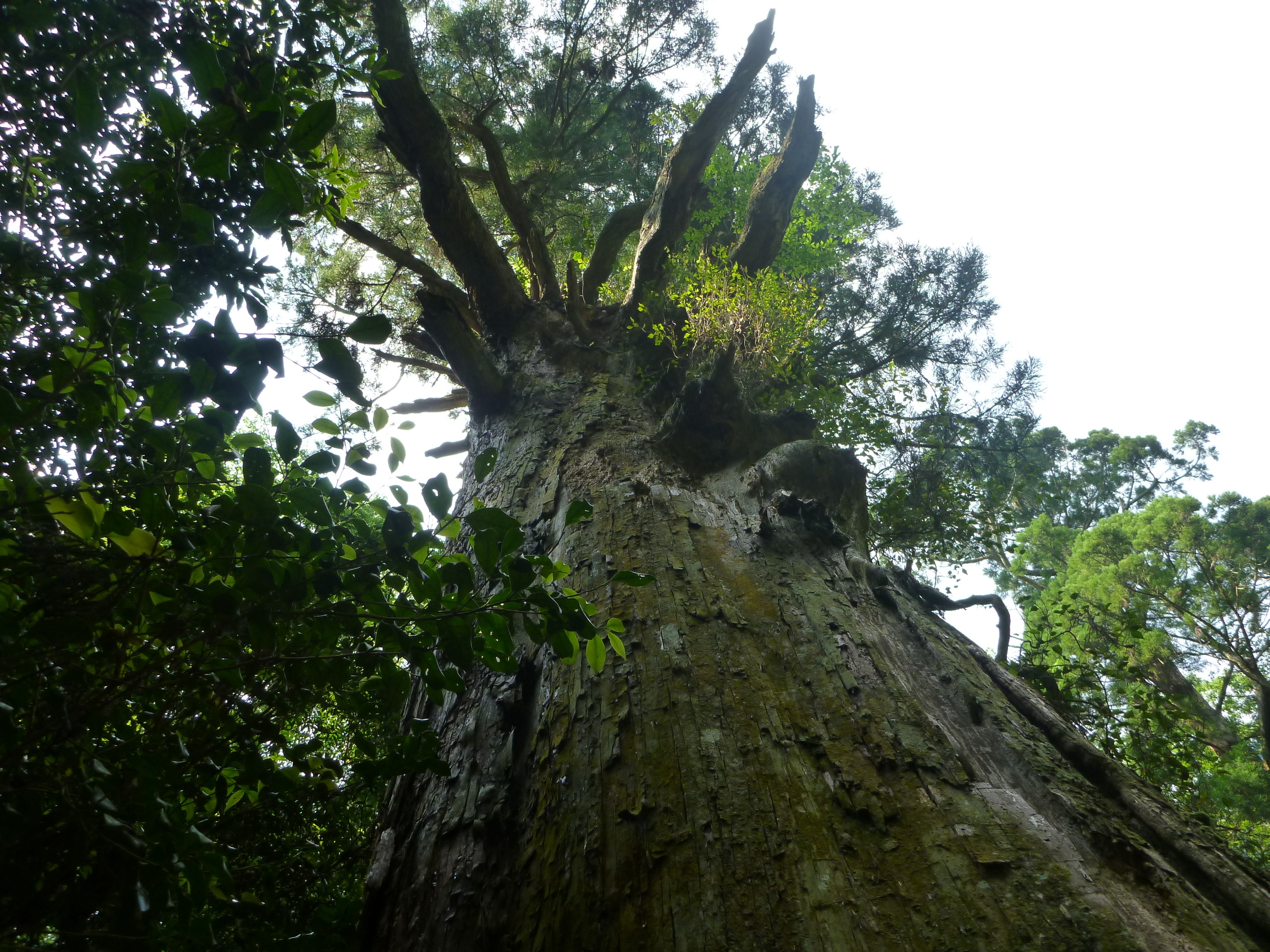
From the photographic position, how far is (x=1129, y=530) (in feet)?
44.2

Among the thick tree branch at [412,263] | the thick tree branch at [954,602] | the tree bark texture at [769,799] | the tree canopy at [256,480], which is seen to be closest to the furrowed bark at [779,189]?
the tree canopy at [256,480]

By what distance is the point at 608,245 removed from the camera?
7.27 m

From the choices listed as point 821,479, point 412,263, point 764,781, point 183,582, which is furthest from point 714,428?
point 412,263

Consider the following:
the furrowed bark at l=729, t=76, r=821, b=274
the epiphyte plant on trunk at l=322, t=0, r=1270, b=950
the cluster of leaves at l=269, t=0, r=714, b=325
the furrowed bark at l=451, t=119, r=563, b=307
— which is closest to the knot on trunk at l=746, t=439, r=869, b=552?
the epiphyte plant on trunk at l=322, t=0, r=1270, b=950

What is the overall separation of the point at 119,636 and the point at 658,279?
536cm

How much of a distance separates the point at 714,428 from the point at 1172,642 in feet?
43.0

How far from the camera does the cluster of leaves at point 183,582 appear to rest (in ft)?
3.70

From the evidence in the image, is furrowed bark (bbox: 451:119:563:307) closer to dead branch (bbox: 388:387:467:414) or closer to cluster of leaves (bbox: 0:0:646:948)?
dead branch (bbox: 388:387:467:414)

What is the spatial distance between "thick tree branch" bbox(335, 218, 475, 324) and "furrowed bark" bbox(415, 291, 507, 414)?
2.17 m

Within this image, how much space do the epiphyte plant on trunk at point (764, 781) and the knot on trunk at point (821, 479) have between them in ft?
0.05

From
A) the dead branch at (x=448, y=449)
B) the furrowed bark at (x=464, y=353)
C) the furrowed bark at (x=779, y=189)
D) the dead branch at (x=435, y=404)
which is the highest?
the furrowed bark at (x=779, y=189)

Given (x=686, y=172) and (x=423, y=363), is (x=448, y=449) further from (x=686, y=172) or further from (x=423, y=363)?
(x=686, y=172)

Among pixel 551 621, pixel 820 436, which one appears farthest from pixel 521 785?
pixel 820 436

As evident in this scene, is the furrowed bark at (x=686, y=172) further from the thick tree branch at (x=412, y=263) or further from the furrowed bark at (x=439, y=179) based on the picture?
the thick tree branch at (x=412, y=263)
